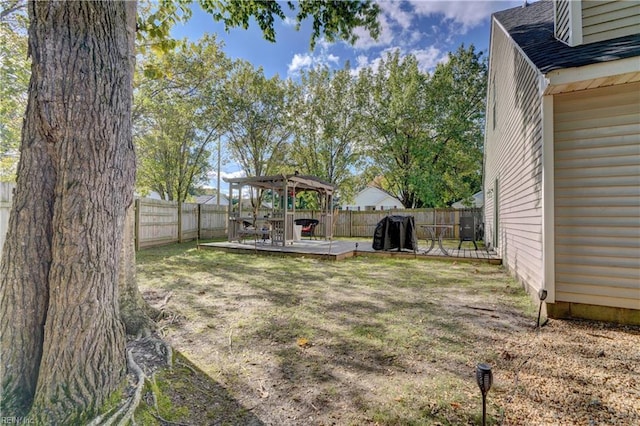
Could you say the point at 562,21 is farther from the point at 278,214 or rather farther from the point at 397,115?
the point at 397,115

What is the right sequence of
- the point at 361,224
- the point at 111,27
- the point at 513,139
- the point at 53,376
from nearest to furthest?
the point at 53,376
the point at 111,27
the point at 513,139
the point at 361,224

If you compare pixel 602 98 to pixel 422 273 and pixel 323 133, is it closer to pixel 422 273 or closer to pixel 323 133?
pixel 422 273

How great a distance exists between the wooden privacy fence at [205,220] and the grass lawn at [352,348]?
5.08m

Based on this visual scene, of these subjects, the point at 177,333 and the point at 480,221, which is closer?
the point at 177,333

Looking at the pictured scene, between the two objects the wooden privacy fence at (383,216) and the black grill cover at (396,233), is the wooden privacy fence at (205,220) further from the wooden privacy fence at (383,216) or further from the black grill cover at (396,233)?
the black grill cover at (396,233)

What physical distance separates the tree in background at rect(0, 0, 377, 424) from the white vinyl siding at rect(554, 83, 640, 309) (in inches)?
176

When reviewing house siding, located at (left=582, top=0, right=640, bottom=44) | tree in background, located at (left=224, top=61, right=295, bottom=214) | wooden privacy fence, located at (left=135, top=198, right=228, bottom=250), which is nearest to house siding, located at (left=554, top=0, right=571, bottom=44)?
house siding, located at (left=582, top=0, right=640, bottom=44)

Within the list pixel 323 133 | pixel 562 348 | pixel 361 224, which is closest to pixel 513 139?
pixel 562 348

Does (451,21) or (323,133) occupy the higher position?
(451,21)

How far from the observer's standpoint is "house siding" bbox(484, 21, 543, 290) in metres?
3.88

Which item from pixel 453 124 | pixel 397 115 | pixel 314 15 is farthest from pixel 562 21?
pixel 397 115

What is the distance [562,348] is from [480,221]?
11.9 meters

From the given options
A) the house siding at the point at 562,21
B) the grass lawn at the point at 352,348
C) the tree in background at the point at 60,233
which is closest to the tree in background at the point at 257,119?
the grass lawn at the point at 352,348

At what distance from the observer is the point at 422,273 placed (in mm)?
6160
